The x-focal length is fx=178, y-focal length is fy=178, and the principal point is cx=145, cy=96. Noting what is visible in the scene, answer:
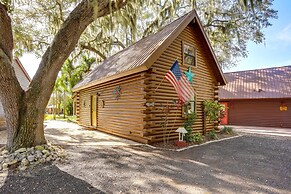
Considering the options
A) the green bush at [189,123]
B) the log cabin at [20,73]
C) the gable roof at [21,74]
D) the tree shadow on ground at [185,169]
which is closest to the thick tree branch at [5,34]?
the tree shadow on ground at [185,169]

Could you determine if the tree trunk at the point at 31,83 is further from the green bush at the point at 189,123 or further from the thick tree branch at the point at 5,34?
the green bush at the point at 189,123

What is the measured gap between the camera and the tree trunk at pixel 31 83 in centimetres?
449

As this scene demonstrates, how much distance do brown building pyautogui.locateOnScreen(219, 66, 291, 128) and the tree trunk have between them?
43.0 ft

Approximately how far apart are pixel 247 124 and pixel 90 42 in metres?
14.4

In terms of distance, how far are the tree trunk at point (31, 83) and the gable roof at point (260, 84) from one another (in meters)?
13.1

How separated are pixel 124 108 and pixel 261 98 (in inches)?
433

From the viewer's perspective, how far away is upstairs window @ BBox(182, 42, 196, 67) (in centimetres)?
805

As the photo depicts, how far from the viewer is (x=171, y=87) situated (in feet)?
23.9

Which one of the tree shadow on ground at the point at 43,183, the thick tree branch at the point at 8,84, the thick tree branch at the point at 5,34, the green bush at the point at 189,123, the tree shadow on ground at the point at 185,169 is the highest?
the thick tree branch at the point at 5,34

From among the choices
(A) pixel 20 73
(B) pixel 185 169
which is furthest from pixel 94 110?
(B) pixel 185 169

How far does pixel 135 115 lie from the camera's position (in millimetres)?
6910

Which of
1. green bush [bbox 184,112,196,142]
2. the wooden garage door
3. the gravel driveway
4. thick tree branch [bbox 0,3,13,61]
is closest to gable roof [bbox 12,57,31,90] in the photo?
thick tree branch [bbox 0,3,13,61]

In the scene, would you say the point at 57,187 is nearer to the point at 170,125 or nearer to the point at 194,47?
the point at 170,125

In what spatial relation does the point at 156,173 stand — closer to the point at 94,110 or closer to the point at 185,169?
the point at 185,169
